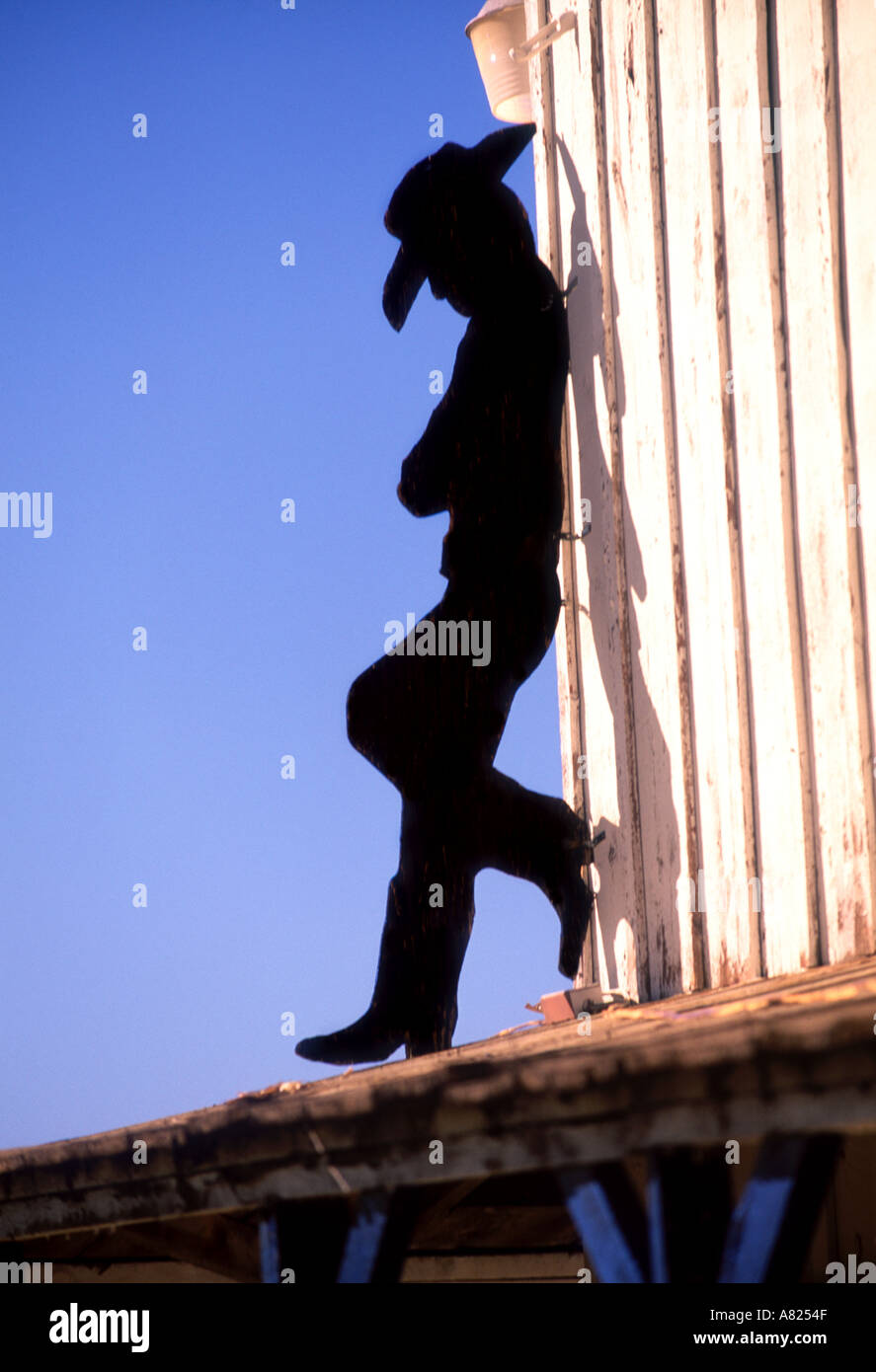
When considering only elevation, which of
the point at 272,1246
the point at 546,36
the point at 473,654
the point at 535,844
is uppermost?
the point at 546,36

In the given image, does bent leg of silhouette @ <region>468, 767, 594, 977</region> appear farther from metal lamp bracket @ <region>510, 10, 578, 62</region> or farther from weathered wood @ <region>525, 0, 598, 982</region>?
metal lamp bracket @ <region>510, 10, 578, 62</region>

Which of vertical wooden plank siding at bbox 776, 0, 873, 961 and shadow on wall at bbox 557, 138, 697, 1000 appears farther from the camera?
shadow on wall at bbox 557, 138, 697, 1000

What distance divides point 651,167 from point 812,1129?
3915mm

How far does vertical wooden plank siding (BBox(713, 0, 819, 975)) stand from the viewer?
4.66 m

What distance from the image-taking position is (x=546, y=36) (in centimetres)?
629

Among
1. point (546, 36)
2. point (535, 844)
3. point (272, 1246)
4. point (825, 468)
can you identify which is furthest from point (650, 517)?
point (272, 1246)

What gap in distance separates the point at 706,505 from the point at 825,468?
0.61 metres

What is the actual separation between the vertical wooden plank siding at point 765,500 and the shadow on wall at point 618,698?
50cm

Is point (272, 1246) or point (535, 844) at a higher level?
point (535, 844)

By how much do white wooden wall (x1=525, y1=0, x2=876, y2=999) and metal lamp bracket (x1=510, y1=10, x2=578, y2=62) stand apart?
0.07 meters

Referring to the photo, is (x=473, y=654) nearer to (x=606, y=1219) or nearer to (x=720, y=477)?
(x=720, y=477)

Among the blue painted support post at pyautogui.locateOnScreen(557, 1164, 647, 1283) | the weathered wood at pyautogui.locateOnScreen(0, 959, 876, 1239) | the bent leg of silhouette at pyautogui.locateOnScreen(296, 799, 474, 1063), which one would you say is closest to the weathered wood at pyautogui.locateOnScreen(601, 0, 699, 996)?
the bent leg of silhouette at pyautogui.locateOnScreen(296, 799, 474, 1063)
